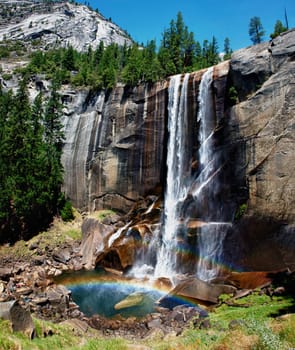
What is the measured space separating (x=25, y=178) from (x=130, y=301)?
2139cm

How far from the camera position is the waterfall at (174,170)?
29641 millimetres

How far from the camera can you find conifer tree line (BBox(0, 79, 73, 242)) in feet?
124

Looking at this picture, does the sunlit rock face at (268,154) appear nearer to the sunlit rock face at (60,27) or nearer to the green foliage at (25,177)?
the green foliage at (25,177)

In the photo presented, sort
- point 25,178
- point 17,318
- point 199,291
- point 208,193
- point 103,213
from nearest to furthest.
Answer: point 17,318
point 199,291
point 208,193
point 25,178
point 103,213

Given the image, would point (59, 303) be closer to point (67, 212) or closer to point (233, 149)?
point (233, 149)

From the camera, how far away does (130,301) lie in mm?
22438

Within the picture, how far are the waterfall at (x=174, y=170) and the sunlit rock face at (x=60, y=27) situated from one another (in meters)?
103

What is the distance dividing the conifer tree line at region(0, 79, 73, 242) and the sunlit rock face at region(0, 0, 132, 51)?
313ft

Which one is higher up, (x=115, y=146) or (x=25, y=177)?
(x=115, y=146)

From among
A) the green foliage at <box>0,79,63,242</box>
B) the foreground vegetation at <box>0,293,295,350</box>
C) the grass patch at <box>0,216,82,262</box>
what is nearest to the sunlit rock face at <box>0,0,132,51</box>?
the green foliage at <box>0,79,63,242</box>

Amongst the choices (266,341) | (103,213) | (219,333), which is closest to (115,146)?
(103,213)

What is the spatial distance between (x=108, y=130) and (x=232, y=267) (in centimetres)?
2329

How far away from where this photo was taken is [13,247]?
36344 mm

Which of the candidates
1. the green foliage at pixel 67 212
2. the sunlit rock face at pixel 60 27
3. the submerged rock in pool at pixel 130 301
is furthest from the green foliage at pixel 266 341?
the sunlit rock face at pixel 60 27
